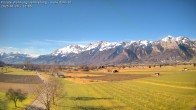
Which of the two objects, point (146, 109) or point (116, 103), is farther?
point (116, 103)

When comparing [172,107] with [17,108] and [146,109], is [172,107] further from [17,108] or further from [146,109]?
[17,108]

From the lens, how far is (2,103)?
63656 millimetres

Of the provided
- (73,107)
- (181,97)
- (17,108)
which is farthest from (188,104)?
(17,108)

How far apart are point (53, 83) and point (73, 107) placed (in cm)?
1218

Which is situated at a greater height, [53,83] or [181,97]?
[53,83]

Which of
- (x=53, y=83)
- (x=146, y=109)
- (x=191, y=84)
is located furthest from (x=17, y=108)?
Answer: (x=191, y=84)

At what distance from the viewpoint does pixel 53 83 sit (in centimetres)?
7019

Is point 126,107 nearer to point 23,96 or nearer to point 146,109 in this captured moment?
point 146,109

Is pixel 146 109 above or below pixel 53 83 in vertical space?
below

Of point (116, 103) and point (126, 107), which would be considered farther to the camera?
point (116, 103)

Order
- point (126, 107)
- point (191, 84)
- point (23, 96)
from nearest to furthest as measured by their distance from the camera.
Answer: point (126, 107)
point (23, 96)
point (191, 84)

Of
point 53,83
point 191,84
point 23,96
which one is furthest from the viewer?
point 191,84

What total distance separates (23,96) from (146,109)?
35.4 metres

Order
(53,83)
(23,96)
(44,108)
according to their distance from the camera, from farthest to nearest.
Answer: (53,83) < (23,96) < (44,108)
